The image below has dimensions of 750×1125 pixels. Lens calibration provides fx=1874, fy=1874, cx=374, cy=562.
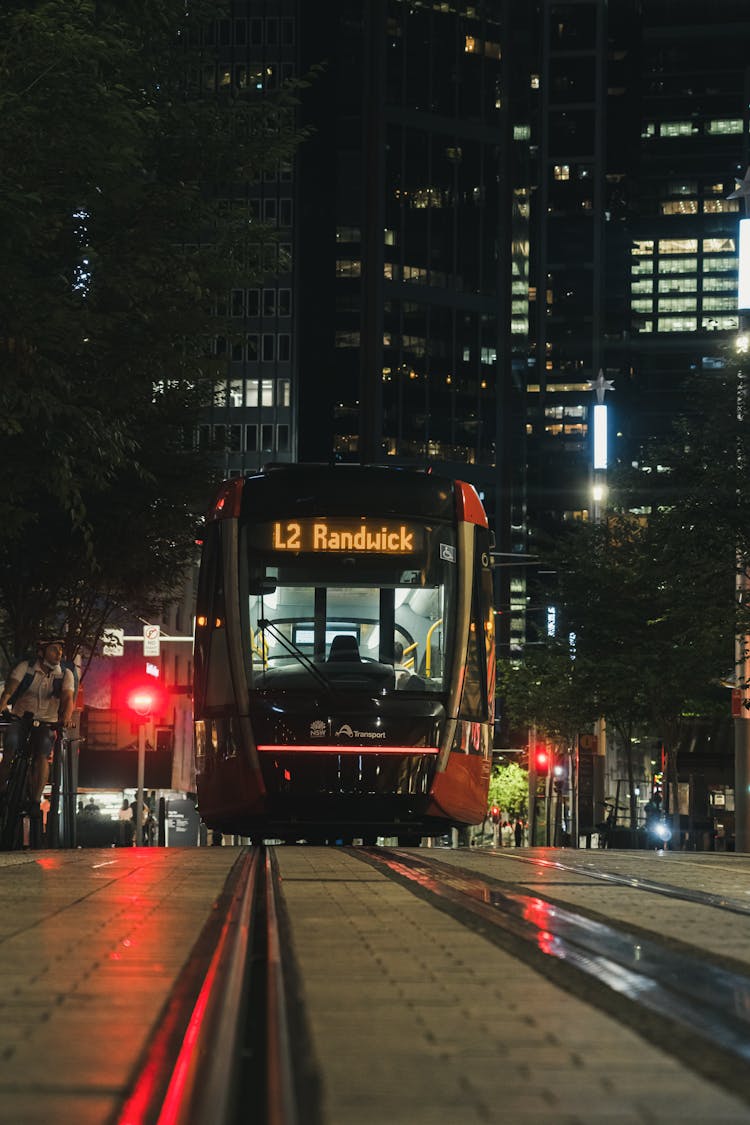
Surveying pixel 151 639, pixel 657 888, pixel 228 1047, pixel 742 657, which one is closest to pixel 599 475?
pixel 151 639

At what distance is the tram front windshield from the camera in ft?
60.2

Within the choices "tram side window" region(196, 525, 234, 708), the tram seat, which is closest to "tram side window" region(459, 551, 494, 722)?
the tram seat

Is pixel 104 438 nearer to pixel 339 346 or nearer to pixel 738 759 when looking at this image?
pixel 738 759

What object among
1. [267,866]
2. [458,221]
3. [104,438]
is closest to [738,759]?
[104,438]

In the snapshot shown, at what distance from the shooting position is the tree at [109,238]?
1338cm

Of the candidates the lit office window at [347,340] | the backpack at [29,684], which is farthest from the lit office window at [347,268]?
the backpack at [29,684]

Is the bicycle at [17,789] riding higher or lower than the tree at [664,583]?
lower

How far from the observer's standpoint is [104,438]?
15078 millimetres

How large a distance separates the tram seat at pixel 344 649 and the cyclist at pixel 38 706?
10.1 ft

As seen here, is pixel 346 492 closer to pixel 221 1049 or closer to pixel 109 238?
pixel 109 238

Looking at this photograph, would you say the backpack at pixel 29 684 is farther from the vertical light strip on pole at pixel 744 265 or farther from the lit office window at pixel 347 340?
the lit office window at pixel 347 340

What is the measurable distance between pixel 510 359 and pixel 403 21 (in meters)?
25.1

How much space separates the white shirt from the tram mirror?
8.98 feet

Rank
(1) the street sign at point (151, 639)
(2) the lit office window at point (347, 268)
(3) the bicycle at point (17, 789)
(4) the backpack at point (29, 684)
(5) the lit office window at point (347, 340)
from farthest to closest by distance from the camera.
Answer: (2) the lit office window at point (347, 268), (5) the lit office window at point (347, 340), (1) the street sign at point (151, 639), (4) the backpack at point (29, 684), (3) the bicycle at point (17, 789)
